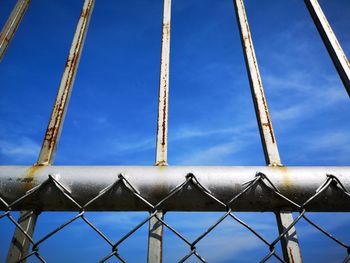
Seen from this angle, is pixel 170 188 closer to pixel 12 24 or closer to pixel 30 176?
pixel 30 176

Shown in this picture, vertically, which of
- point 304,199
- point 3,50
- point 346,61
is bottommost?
point 304,199

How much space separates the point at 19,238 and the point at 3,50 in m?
0.94

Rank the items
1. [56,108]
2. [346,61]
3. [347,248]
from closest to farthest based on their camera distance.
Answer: [347,248], [56,108], [346,61]

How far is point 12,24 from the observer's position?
49.7 inches

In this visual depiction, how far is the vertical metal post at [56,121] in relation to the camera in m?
0.76

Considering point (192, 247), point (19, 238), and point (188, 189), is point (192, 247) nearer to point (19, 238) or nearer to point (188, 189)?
point (188, 189)

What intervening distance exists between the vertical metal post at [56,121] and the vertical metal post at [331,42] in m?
1.25

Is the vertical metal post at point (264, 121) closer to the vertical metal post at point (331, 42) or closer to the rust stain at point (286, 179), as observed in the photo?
the rust stain at point (286, 179)

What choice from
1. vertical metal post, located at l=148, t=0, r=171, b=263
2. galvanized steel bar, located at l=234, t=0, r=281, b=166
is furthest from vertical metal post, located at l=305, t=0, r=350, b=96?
vertical metal post, located at l=148, t=0, r=171, b=263

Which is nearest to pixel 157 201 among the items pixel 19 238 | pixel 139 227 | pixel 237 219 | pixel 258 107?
pixel 139 227

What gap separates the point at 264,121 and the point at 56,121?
0.85m

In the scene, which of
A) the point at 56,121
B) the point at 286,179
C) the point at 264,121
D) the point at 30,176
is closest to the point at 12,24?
the point at 56,121

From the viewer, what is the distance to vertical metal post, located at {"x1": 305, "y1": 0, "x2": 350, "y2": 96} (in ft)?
3.61

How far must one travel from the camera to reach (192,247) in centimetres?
73
